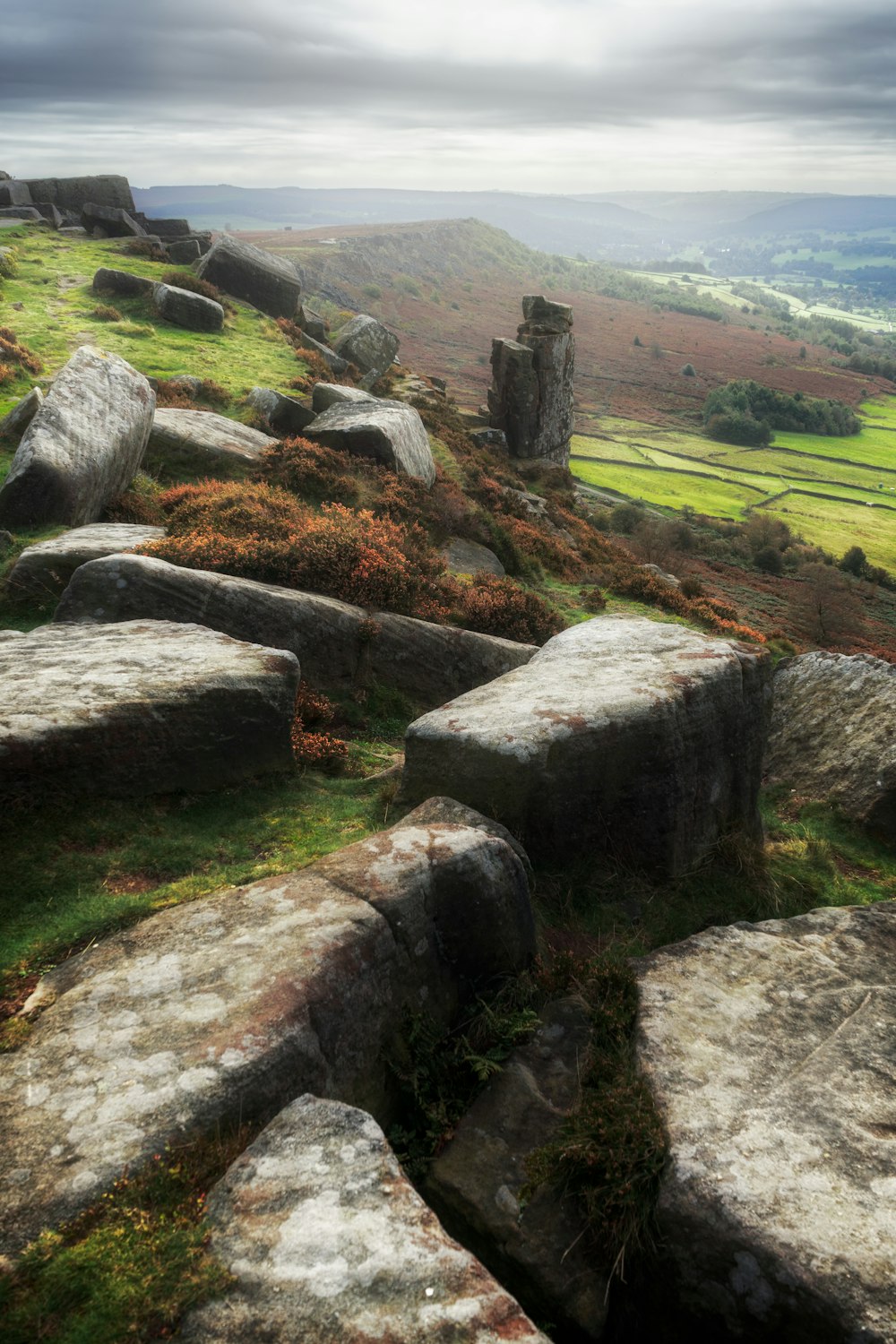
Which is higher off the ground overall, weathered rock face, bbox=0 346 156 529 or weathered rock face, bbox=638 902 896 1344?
weathered rock face, bbox=0 346 156 529

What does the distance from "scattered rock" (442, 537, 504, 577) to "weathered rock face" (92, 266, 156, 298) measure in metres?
24.7

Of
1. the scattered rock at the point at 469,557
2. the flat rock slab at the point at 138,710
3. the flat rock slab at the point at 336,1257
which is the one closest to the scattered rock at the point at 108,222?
the scattered rock at the point at 469,557

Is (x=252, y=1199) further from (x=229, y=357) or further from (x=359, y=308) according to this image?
(x=359, y=308)

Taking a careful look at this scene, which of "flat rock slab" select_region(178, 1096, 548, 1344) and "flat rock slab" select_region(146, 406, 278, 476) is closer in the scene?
"flat rock slab" select_region(178, 1096, 548, 1344)

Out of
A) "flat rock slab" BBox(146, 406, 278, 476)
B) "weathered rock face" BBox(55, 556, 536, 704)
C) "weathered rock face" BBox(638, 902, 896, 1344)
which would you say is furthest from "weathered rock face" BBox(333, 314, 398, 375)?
"weathered rock face" BBox(638, 902, 896, 1344)

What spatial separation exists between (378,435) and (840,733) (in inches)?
619

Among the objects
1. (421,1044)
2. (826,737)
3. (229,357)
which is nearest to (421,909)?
(421,1044)

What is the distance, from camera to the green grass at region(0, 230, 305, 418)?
1180 inches

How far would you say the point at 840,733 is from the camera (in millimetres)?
16219

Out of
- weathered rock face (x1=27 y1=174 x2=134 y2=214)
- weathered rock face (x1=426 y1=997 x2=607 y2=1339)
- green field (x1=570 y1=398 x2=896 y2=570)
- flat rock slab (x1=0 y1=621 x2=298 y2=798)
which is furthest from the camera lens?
green field (x1=570 y1=398 x2=896 y2=570)

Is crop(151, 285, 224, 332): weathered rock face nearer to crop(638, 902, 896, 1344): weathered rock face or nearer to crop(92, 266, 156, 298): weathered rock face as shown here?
crop(92, 266, 156, 298): weathered rock face

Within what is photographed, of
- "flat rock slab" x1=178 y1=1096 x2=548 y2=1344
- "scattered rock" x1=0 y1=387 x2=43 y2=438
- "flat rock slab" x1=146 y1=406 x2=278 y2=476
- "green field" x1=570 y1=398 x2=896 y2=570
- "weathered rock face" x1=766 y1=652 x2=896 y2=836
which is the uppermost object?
"scattered rock" x1=0 y1=387 x2=43 y2=438

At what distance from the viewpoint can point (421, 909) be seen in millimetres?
7891

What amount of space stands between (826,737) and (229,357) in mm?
28429
